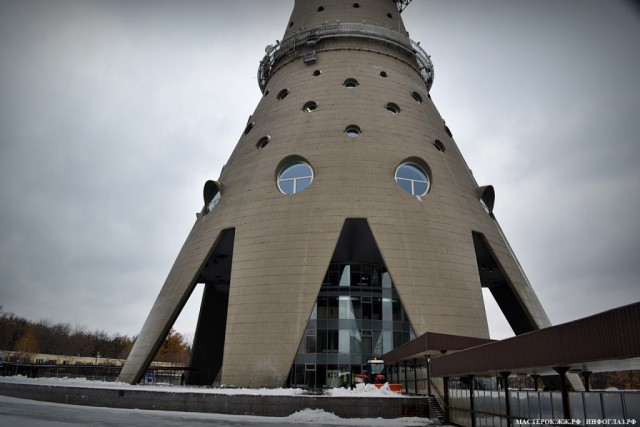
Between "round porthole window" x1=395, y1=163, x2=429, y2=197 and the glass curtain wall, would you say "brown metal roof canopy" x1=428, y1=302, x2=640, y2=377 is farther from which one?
"round porthole window" x1=395, y1=163, x2=429, y2=197

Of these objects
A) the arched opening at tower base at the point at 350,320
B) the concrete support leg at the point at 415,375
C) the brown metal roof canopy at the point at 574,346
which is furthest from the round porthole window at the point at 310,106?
the brown metal roof canopy at the point at 574,346

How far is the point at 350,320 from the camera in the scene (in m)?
26.1

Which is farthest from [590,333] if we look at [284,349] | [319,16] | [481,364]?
[319,16]

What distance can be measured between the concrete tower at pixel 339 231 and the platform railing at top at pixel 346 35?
12cm

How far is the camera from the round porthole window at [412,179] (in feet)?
85.1

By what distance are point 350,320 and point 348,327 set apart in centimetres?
44

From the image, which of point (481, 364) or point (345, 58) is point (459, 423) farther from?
point (345, 58)

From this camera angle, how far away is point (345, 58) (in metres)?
32.1

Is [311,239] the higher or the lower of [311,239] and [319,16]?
the lower

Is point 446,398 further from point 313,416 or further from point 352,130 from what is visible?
point 352,130

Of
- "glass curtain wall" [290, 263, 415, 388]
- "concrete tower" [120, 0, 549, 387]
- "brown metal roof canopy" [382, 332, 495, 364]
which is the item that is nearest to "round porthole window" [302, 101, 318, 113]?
"concrete tower" [120, 0, 549, 387]

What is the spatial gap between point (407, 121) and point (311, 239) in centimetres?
1071

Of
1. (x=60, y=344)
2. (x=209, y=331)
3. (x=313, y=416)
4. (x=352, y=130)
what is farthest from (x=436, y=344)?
(x=60, y=344)

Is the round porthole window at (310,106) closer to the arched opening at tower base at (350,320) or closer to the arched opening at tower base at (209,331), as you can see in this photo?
the arched opening at tower base at (350,320)
